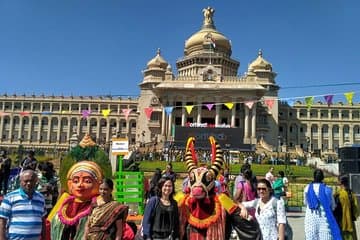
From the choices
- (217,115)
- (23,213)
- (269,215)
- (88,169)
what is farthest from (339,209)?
(217,115)

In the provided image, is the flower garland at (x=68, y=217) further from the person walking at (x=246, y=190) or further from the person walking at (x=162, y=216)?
the person walking at (x=246, y=190)

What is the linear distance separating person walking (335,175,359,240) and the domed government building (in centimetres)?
2921

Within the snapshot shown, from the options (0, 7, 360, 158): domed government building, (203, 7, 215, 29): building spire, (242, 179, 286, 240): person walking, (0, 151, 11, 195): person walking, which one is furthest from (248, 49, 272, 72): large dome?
(242, 179, 286, 240): person walking

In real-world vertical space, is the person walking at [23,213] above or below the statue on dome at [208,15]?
below

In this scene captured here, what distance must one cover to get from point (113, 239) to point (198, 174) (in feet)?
4.06

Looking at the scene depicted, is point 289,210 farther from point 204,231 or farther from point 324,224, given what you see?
point 204,231

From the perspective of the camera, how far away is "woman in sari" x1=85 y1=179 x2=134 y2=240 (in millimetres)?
4629

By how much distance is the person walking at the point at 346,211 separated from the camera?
7477 mm

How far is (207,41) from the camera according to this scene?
7038 centimetres

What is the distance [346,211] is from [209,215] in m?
3.85

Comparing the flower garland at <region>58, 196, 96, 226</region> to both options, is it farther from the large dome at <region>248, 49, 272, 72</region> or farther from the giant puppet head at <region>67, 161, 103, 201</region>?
the large dome at <region>248, 49, 272, 72</region>

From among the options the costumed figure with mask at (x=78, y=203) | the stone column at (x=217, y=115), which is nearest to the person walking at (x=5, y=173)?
the costumed figure with mask at (x=78, y=203)

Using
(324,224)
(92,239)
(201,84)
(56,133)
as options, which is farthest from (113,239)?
(56,133)

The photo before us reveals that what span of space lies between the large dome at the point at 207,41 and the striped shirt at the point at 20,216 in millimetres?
66367
